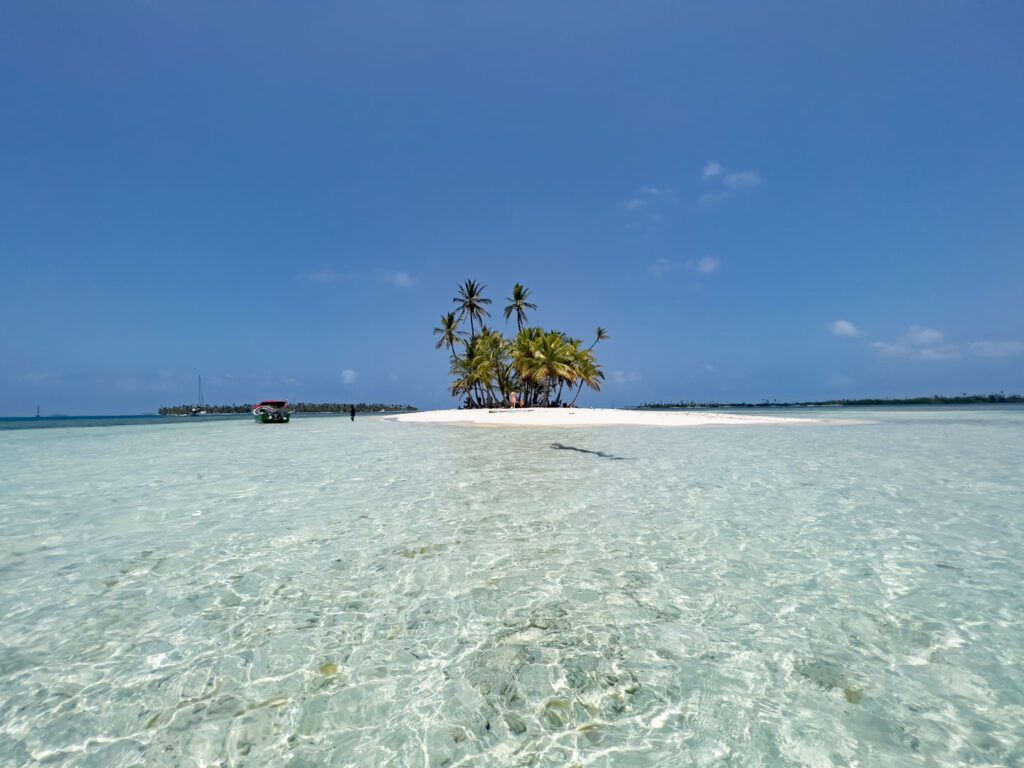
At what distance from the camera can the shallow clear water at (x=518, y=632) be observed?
2.60 meters

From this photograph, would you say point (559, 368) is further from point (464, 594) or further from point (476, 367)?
point (464, 594)

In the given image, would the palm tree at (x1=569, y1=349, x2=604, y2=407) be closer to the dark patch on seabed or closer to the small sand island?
the small sand island

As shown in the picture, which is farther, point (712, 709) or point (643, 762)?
point (712, 709)

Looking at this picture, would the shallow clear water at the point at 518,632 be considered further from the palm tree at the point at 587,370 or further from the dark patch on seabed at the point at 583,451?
the palm tree at the point at 587,370

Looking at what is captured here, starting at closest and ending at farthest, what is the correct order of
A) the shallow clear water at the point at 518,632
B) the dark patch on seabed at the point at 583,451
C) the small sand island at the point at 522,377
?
the shallow clear water at the point at 518,632 < the dark patch on seabed at the point at 583,451 < the small sand island at the point at 522,377

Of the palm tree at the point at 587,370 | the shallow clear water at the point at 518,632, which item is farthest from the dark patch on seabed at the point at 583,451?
the palm tree at the point at 587,370

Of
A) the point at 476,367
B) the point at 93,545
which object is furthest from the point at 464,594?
the point at 476,367

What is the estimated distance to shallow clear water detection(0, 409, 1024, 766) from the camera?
8.52 ft

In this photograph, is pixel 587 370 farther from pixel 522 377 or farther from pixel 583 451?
pixel 583 451

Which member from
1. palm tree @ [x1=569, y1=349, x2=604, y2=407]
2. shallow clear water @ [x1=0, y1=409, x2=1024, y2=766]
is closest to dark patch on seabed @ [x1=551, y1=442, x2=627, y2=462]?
shallow clear water @ [x1=0, y1=409, x2=1024, y2=766]

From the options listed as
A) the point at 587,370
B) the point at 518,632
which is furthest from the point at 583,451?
the point at 587,370

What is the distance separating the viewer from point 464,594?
4.49m

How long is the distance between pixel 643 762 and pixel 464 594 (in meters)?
2.35

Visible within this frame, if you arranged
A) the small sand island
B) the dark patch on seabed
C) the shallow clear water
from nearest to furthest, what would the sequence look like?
1. the shallow clear water
2. the dark patch on seabed
3. the small sand island
